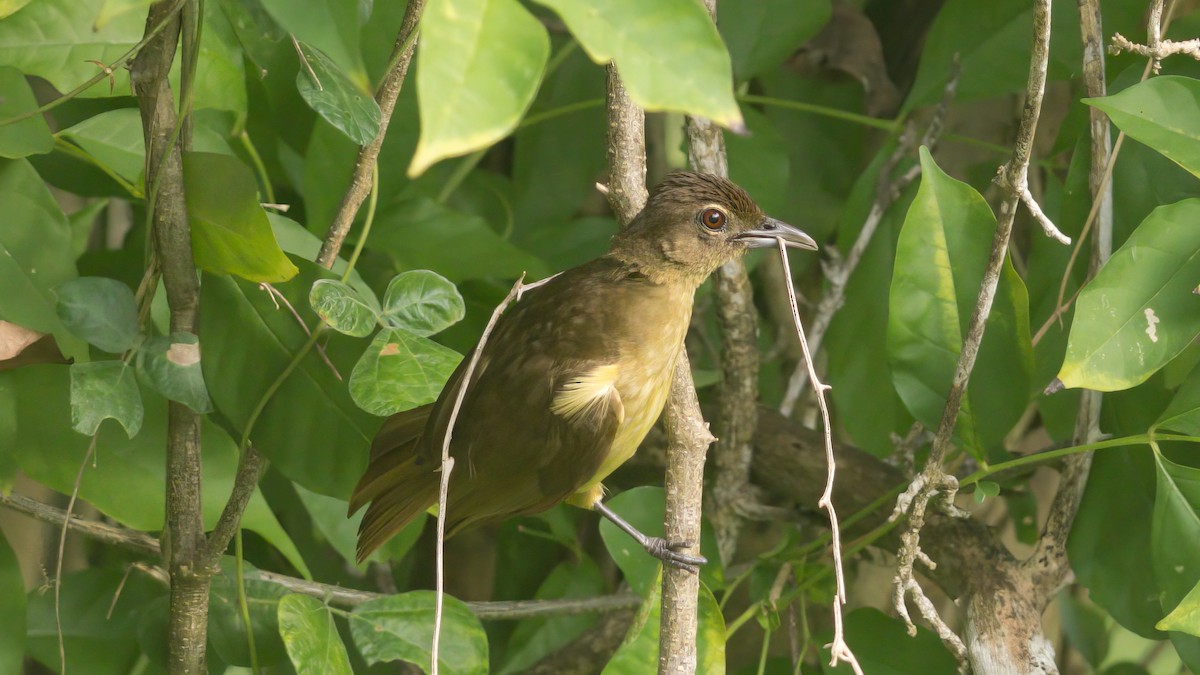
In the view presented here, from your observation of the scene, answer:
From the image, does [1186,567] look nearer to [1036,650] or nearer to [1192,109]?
[1036,650]

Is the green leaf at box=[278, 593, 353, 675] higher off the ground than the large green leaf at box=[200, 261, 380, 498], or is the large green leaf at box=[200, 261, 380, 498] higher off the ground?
the large green leaf at box=[200, 261, 380, 498]

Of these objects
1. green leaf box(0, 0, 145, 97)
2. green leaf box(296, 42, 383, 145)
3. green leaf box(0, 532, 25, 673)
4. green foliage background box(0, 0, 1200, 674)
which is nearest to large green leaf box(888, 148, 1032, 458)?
green foliage background box(0, 0, 1200, 674)

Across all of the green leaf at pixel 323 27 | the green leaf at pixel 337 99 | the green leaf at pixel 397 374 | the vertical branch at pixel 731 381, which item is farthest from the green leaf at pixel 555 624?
the green leaf at pixel 323 27

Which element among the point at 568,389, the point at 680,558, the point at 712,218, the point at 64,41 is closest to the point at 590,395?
the point at 568,389

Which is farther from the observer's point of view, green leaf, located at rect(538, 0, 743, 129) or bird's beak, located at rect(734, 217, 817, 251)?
bird's beak, located at rect(734, 217, 817, 251)

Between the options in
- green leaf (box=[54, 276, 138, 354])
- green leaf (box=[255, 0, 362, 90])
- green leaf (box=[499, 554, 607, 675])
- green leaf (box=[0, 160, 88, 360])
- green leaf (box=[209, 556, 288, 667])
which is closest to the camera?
green leaf (box=[255, 0, 362, 90])

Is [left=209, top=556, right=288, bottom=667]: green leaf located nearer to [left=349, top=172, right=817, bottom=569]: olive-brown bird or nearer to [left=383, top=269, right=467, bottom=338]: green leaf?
[left=349, top=172, right=817, bottom=569]: olive-brown bird

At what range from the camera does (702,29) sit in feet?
2.10

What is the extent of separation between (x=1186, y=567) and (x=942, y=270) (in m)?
0.46

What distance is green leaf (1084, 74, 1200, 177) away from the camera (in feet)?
4.08

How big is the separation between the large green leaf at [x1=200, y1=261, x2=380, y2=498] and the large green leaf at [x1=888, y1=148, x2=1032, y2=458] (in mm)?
725

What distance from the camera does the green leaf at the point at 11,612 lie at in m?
1.55

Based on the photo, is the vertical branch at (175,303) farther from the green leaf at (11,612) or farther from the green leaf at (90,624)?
the green leaf at (90,624)

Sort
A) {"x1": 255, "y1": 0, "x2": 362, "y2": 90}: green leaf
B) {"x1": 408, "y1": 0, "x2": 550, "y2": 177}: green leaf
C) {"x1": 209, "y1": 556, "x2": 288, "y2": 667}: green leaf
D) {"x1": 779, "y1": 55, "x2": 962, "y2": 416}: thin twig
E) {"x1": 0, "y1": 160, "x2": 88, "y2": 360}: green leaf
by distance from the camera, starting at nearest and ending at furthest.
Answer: {"x1": 408, "y1": 0, "x2": 550, "y2": 177}: green leaf → {"x1": 255, "y1": 0, "x2": 362, "y2": 90}: green leaf → {"x1": 0, "y1": 160, "x2": 88, "y2": 360}: green leaf → {"x1": 209, "y1": 556, "x2": 288, "y2": 667}: green leaf → {"x1": 779, "y1": 55, "x2": 962, "y2": 416}: thin twig
